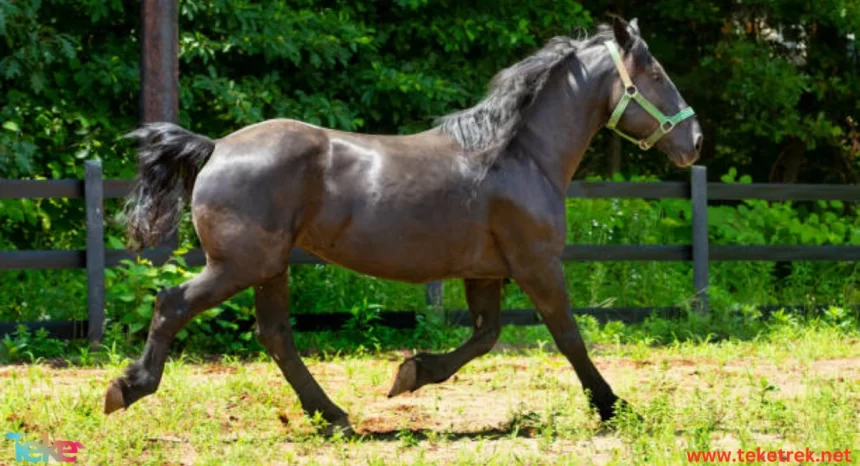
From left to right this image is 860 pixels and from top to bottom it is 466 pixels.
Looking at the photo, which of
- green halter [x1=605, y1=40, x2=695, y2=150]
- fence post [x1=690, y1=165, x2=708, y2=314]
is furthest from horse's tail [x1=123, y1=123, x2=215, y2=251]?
fence post [x1=690, y1=165, x2=708, y2=314]

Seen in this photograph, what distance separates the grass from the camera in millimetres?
5168

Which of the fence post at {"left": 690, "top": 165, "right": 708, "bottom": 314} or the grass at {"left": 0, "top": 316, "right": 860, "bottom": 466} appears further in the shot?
the fence post at {"left": 690, "top": 165, "right": 708, "bottom": 314}

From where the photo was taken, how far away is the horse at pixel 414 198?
565cm

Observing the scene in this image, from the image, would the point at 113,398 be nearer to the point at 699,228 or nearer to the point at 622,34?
the point at 622,34

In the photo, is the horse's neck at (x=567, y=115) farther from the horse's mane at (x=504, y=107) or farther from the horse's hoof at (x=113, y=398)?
the horse's hoof at (x=113, y=398)

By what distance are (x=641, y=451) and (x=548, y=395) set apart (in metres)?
1.82

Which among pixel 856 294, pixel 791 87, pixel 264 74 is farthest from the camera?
pixel 791 87

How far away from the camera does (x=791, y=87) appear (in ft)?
45.4

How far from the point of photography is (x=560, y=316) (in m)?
6.11

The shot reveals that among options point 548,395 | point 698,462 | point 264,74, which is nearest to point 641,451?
Result: point 698,462

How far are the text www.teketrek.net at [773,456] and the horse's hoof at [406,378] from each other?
1.65 m

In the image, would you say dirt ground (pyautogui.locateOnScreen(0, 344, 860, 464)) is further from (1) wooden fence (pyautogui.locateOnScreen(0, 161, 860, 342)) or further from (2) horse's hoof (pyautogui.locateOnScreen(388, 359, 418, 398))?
(1) wooden fence (pyautogui.locateOnScreen(0, 161, 860, 342))

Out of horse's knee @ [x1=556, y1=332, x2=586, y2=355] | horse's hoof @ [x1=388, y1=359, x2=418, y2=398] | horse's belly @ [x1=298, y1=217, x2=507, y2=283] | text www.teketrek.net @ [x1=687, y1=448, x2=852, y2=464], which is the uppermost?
horse's belly @ [x1=298, y1=217, x2=507, y2=283]

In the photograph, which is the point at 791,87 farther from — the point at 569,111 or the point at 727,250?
the point at 569,111
